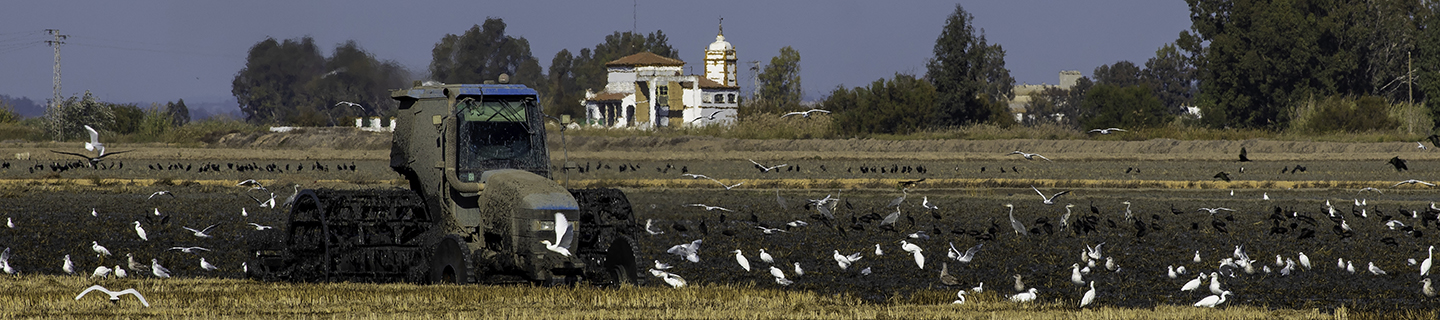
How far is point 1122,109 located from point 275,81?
61.3 m

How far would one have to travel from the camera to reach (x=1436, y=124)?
227 ft

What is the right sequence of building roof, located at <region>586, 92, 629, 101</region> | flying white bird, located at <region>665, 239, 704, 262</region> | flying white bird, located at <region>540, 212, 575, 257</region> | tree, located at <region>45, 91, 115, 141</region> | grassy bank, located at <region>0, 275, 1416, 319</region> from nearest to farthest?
grassy bank, located at <region>0, 275, 1416, 319</region> < flying white bird, located at <region>540, 212, 575, 257</region> < flying white bird, located at <region>665, 239, 704, 262</region> < tree, located at <region>45, 91, 115, 141</region> < building roof, located at <region>586, 92, 629, 101</region>

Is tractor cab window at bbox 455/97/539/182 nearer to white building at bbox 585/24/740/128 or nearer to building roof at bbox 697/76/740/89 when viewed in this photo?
white building at bbox 585/24/740/128

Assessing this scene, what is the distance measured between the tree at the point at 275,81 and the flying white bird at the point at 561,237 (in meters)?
49.9

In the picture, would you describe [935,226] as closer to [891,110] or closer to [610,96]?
[891,110]

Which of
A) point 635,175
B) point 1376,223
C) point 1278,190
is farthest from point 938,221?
point 635,175

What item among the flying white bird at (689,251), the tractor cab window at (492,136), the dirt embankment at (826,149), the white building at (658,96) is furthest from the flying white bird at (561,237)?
the white building at (658,96)

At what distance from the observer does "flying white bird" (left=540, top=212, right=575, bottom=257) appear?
1145cm

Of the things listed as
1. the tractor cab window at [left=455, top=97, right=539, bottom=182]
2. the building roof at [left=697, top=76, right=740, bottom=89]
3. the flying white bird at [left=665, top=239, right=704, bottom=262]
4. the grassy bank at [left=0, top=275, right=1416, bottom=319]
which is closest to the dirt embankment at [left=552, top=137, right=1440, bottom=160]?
the building roof at [left=697, top=76, right=740, bottom=89]

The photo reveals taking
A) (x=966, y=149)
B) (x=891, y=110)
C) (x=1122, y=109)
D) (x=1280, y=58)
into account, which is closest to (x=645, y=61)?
(x=891, y=110)

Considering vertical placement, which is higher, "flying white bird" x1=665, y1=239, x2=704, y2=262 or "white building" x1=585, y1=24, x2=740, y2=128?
"white building" x1=585, y1=24, x2=740, y2=128

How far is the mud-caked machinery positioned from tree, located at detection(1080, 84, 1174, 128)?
65.9m

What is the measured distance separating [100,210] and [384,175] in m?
15.8

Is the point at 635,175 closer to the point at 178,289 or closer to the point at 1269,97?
the point at 178,289
